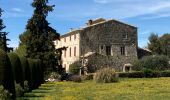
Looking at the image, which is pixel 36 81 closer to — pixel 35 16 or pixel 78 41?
pixel 35 16

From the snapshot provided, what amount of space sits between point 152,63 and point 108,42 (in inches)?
389

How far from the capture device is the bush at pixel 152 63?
92.0m

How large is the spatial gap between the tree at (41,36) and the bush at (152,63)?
24920 mm

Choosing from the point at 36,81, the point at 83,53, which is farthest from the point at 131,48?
the point at 36,81

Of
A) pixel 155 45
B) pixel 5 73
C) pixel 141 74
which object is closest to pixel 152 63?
pixel 141 74

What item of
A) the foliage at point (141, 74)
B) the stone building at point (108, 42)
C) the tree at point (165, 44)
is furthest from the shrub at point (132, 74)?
the tree at point (165, 44)

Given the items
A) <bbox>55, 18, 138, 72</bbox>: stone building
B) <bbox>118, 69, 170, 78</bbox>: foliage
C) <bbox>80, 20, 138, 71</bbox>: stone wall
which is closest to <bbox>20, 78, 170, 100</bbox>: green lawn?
<bbox>118, 69, 170, 78</bbox>: foliage

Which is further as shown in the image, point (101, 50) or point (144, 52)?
point (144, 52)

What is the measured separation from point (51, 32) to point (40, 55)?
13.5 feet

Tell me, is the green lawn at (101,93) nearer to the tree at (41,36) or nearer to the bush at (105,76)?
the bush at (105,76)

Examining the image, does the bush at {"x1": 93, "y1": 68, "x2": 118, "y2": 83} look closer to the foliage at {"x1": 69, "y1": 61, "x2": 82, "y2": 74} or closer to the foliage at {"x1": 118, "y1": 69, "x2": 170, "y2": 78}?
the foliage at {"x1": 118, "y1": 69, "x2": 170, "y2": 78}

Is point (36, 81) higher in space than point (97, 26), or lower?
lower

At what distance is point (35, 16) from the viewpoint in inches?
2800

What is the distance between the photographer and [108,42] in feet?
319
